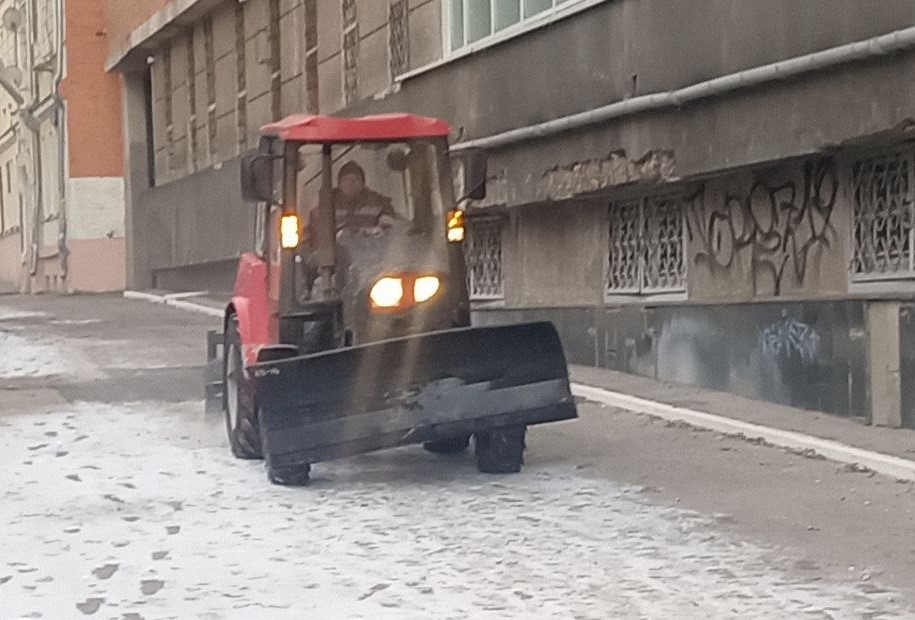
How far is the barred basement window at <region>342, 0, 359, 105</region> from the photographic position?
21016 millimetres

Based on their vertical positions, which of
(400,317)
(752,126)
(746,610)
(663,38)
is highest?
(663,38)

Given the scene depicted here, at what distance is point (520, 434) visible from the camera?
9.75 m

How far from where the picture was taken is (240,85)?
28453mm

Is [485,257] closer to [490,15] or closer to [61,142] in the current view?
[490,15]

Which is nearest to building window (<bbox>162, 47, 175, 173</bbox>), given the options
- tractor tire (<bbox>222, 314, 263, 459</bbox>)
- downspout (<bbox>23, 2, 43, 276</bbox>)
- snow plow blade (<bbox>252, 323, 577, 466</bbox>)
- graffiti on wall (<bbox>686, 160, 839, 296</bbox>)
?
downspout (<bbox>23, 2, 43, 276</bbox>)

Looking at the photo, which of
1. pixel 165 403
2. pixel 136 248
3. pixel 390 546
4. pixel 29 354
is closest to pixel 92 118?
pixel 136 248

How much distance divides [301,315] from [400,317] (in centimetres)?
64

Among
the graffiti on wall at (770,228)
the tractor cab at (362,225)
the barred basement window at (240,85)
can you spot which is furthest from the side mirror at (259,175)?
the barred basement window at (240,85)

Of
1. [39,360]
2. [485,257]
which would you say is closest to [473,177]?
[485,257]

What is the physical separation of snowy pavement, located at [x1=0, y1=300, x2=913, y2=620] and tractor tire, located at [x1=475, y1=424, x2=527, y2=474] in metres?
0.10

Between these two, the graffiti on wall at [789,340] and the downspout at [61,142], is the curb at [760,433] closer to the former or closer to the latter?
the graffiti on wall at [789,340]

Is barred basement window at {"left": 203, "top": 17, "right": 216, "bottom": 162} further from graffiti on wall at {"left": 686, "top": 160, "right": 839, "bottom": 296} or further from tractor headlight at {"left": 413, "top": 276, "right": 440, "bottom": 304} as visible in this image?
tractor headlight at {"left": 413, "top": 276, "right": 440, "bottom": 304}

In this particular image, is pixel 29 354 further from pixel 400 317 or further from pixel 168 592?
pixel 168 592

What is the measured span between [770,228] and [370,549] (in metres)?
5.64
